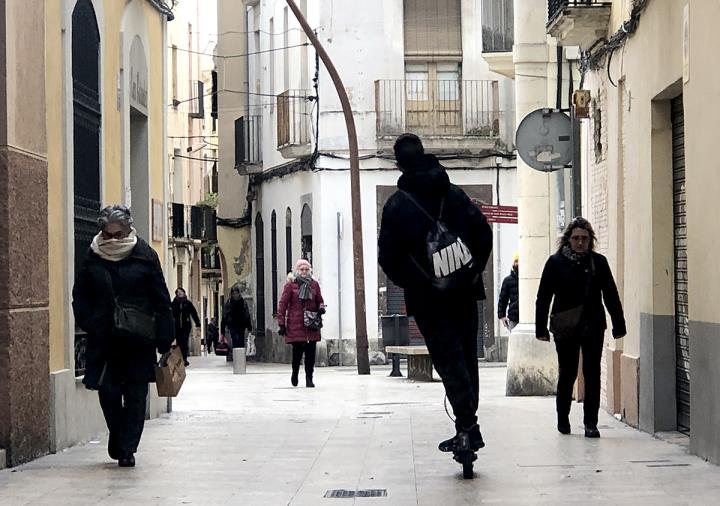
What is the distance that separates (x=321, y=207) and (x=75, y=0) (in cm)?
2348

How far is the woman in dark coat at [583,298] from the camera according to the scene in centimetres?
1298

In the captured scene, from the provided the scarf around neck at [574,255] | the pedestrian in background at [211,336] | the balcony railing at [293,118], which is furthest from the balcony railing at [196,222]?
the scarf around neck at [574,255]

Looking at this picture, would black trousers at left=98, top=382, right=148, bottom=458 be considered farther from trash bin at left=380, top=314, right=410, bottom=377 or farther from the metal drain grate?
trash bin at left=380, top=314, right=410, bottom=377

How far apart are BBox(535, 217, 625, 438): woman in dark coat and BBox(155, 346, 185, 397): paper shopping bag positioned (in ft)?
9.28

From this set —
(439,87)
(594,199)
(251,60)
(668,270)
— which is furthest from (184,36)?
(668,270)

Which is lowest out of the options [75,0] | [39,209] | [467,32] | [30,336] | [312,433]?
[312,433]

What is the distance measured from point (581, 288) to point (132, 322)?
12.2 ft

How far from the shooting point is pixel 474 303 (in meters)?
10.4

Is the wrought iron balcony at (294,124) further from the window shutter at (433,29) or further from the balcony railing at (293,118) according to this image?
the window shutter at (433,29)

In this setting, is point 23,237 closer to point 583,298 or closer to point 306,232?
point 583,298

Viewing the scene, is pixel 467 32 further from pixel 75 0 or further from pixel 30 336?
pixel 30 336

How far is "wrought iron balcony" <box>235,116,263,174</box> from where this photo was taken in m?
42.4

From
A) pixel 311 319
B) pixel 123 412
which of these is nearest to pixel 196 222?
pixel 311 319

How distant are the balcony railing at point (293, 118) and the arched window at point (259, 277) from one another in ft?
16.5
